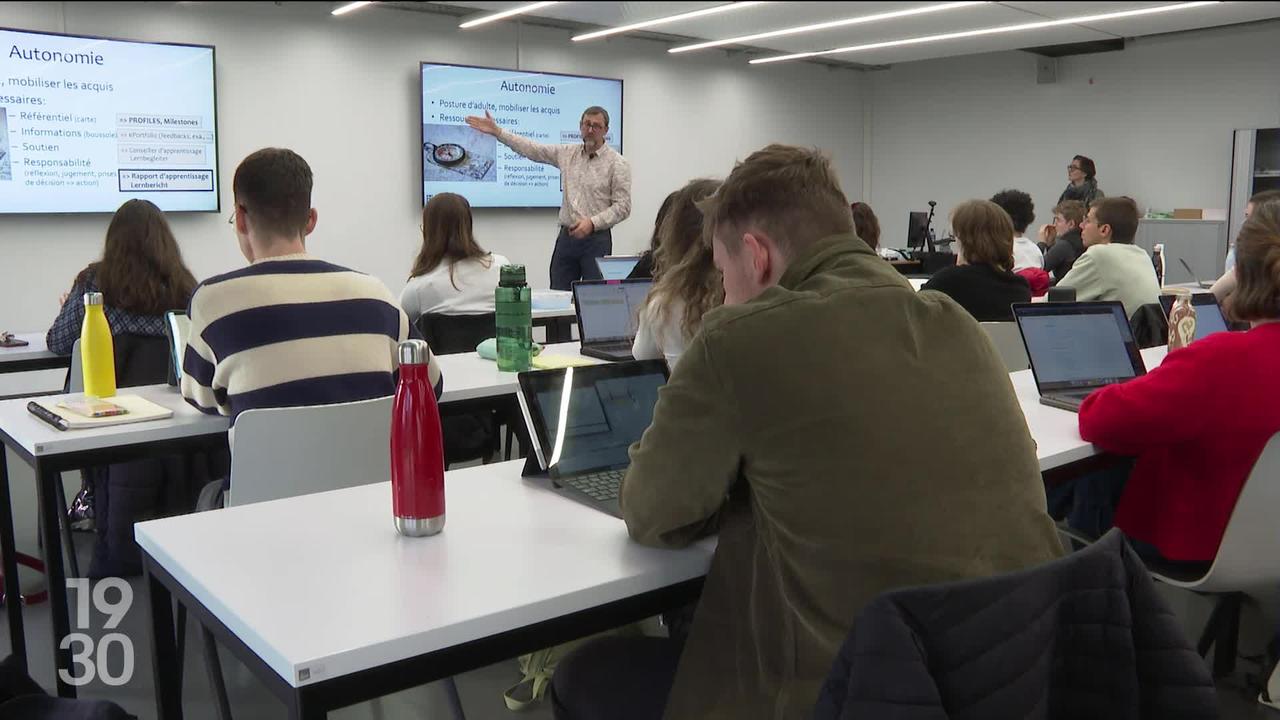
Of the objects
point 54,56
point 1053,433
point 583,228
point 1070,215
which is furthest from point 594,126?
point 1053,433

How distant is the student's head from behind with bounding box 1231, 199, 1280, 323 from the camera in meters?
2.04

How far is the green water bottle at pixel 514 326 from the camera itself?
2887 mm

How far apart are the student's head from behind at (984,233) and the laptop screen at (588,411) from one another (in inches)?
96.1

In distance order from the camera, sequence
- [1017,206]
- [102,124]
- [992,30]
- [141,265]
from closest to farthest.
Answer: [141,265] < [1017,206] < [102,124] < [992,30]

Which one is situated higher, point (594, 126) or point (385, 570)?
point (594, 126)

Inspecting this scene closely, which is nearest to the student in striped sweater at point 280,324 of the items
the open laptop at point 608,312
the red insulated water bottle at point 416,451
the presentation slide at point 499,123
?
the red insulated water bottle at point 416,451

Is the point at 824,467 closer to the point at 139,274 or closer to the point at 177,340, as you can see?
the point at 177,340

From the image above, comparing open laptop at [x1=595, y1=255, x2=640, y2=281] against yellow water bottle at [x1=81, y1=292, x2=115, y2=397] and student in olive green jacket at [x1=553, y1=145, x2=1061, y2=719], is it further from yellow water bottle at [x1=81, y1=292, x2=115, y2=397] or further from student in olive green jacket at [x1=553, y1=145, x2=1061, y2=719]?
student in olive green jacket at [x1=553, y1=145, x2=1061, y2=719]

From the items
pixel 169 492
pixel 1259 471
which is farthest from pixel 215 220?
pixel 1259 471

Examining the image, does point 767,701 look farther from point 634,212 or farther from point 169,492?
point 634,212

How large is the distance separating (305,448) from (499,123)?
6584mm

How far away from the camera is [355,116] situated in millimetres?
7656

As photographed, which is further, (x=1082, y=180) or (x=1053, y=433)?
(x=1082, y=180)

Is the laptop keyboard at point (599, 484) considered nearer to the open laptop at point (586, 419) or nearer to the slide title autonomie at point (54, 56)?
the open laptop at point (586, 419)
